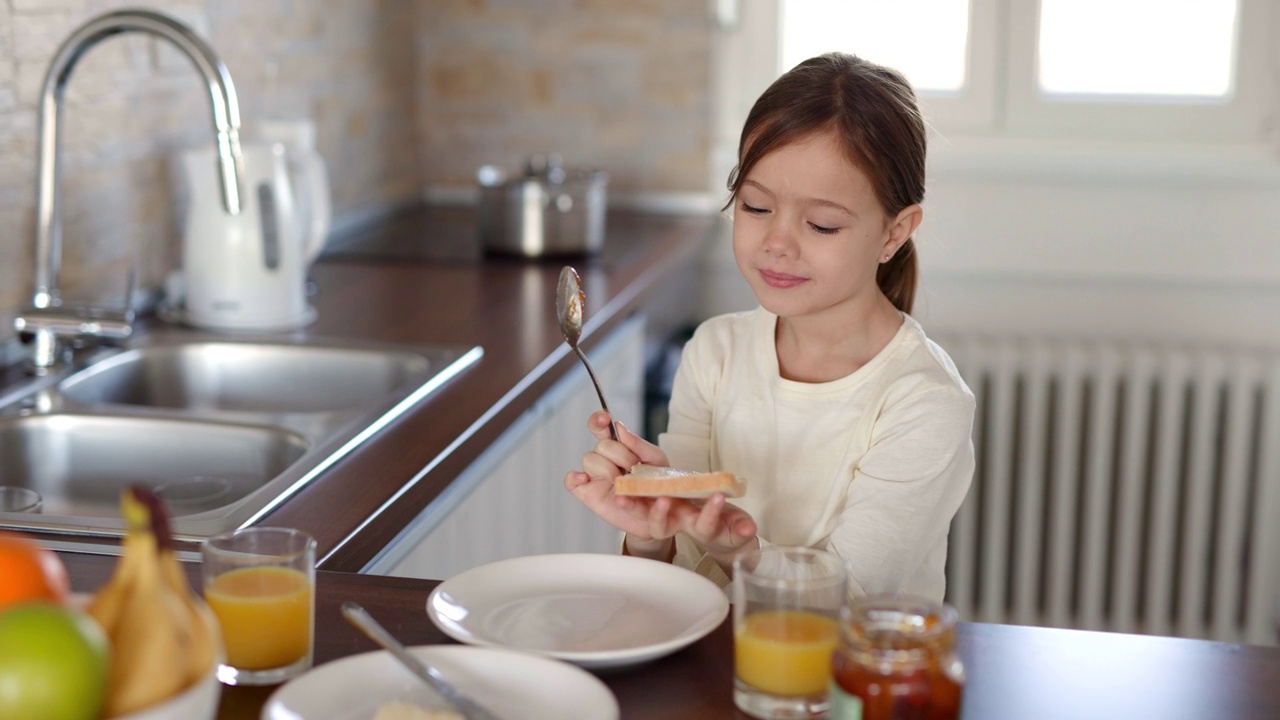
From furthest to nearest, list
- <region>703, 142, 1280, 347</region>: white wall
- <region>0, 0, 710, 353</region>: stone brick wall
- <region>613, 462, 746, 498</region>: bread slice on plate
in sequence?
<region>703, 142, 1280, 347</region>: white wall < <region>0, 0, 710, 353</region>: stone brick wall < <region>613, 462, 746, 498</region>: bread slice on plate

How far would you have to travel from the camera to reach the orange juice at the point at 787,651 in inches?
31.9

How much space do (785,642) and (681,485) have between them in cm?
28

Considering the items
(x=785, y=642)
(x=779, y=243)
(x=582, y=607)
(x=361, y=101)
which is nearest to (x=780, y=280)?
(x=779, y=243)

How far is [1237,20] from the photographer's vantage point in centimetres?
299

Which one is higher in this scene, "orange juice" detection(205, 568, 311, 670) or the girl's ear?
the girl's ear

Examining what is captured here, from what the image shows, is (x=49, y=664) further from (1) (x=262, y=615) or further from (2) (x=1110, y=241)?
(2) (x=1110, y=241)

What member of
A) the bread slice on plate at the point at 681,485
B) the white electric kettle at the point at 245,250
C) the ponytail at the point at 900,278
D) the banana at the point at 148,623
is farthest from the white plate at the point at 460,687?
the white electric kettle at the point at 245,250

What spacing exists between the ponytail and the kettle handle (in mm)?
1019

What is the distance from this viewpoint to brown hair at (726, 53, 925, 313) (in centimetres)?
130

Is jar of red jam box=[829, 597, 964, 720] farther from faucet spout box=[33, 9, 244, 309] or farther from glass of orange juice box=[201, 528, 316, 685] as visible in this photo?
faucet spout box=[33, 9, 244, 309]

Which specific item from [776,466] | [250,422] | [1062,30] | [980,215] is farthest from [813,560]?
[1062,30]

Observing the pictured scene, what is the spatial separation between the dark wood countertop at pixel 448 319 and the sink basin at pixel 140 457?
17 centimetres

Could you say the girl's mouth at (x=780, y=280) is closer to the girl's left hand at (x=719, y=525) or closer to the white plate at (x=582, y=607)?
the girl's left hand at (x=719, y=525)

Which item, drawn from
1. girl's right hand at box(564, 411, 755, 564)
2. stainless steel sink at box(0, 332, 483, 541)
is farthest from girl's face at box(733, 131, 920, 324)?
stainless steel sink at box(0, 332, 483, 541)
